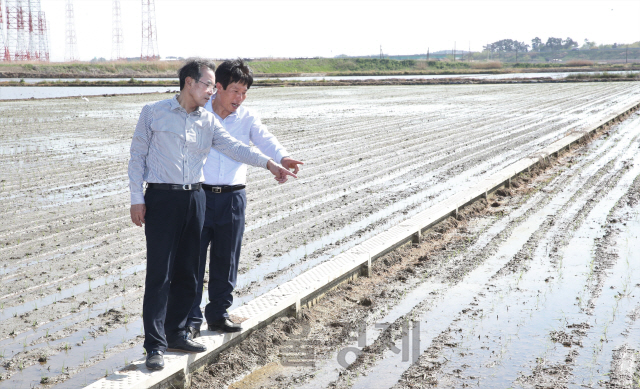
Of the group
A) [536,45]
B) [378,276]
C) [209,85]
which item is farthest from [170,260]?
[536,45]

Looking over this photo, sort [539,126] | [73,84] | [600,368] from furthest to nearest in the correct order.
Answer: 1. [73,84]
2. [539,126]
3. [600,368]

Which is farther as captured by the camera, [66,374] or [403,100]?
[403,100]

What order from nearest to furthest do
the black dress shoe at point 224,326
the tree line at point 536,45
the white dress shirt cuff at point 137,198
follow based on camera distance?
1. the white dress shirt cuff at point 137,198
2. the black dress shoe at point 224,326
3. the tree line at point 536,45

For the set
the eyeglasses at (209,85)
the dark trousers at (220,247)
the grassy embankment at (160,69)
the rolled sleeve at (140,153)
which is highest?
the grassy embankment at (160,69)

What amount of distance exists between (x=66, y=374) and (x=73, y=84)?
52.9 metres

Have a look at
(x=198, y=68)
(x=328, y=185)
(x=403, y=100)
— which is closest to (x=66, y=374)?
(x=198, y=68)

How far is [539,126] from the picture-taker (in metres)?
19.3

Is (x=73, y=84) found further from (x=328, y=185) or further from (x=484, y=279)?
(x=484, y=279)

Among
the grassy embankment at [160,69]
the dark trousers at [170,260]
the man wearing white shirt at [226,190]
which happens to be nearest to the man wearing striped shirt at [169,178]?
the dark trousers at [170,260]

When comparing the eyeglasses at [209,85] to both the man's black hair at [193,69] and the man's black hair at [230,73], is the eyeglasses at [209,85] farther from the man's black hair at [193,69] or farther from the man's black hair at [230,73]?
the man's black hair at [230,73]

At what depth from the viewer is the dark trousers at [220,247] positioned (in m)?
3.99

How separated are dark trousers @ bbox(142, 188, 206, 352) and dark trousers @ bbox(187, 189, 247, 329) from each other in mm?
173

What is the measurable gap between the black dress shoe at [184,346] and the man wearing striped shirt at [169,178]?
5.4 inches

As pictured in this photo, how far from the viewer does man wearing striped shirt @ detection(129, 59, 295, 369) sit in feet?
11.6
